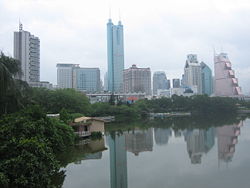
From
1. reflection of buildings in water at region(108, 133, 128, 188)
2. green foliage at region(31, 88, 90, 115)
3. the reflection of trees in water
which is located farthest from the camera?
green foliage at region(31, 88, 90, 115)

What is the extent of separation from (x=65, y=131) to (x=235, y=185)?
901 centimetres

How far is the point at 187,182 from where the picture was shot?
364 inches

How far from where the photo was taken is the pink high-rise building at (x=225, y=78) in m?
96.2

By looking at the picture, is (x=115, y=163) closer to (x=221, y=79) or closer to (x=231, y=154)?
(x=231, y=154)

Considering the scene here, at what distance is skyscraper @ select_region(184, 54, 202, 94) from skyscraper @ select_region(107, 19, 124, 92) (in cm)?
2802

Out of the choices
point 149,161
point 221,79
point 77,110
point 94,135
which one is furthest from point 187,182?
point 221,79

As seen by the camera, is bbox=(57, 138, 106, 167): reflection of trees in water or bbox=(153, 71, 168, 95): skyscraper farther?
bbox=(153, 71, 168, 95): skyscraper

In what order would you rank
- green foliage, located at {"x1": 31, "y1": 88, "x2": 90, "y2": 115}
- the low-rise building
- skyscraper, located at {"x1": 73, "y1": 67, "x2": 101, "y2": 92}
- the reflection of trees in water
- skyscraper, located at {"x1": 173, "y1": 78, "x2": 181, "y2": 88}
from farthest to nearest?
skyscraper, located at {"x1": 173, "y1": 78, "x2": 181, "y2": 88} < skyscraper, located at {"x1": 73, "y1": 67, "x2": 101, "y2": 92} < green foliage, located at {"x1": 31, "y1": 88, "x2": 90, "y2": 115} < the low-rise building < the reflection of trees in water

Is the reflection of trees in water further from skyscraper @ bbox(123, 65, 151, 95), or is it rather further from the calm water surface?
skyscraper @ bbox(123, 65, 151, 95)

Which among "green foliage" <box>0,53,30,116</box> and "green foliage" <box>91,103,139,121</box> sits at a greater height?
"green foliage" <box>0,53,30,116</box>

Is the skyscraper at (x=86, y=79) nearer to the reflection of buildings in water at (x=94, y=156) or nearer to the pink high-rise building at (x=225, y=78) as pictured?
the pink high-rise building at (x=225, y=78)

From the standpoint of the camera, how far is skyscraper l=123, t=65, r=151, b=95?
9356cm

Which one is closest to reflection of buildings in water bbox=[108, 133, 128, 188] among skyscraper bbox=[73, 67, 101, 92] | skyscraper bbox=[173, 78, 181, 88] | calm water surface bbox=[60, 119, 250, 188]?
calm water surface bbox=[60, 119, 250, 188]

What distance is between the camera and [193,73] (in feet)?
351
